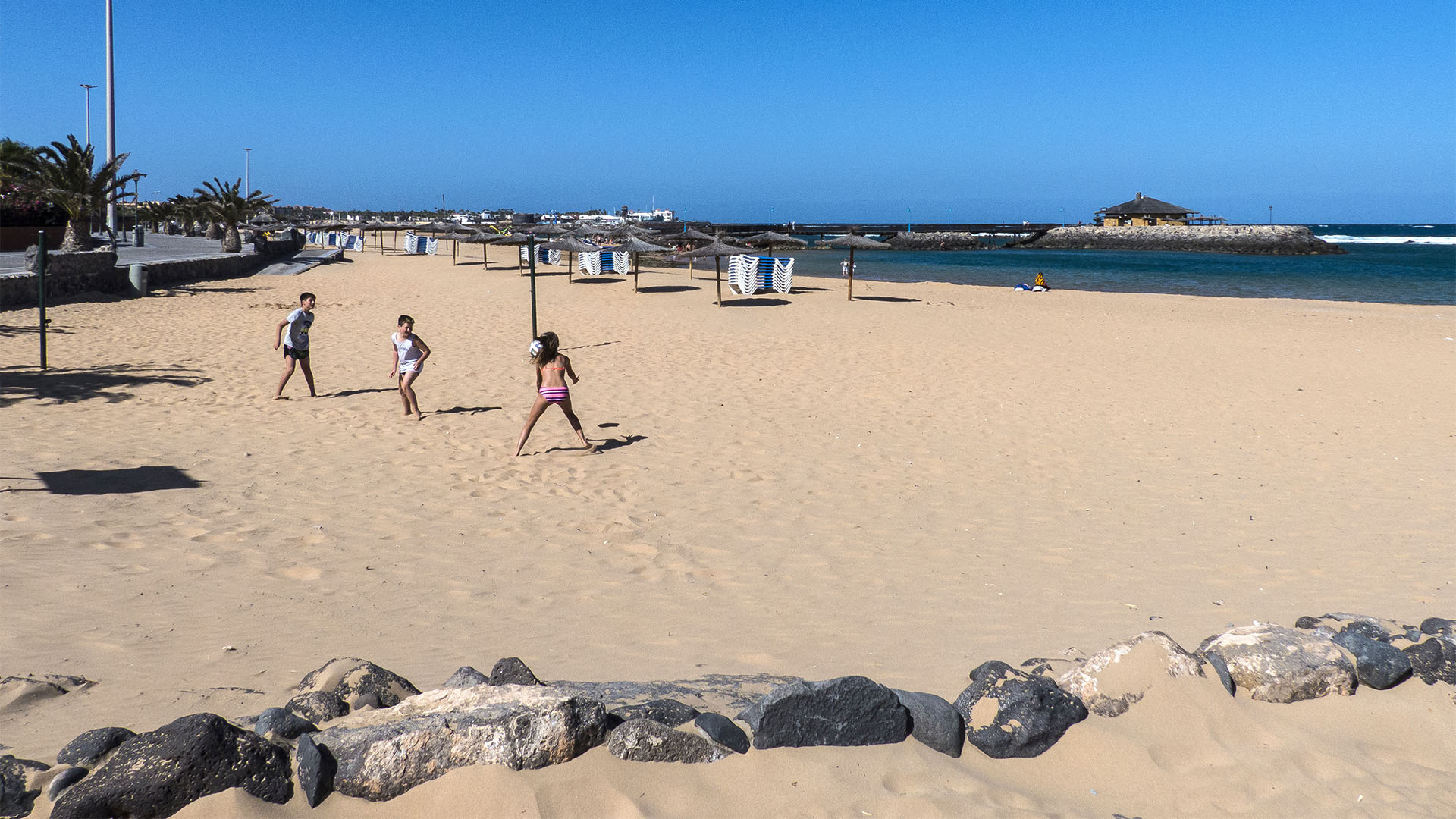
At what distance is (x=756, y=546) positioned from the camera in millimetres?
5461

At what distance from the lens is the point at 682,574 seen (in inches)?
196

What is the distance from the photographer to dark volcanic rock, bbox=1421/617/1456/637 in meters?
3.59

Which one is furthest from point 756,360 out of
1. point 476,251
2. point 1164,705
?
point 476,251

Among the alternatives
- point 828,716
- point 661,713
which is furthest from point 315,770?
point 828,716

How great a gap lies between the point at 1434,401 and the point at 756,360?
7727mm

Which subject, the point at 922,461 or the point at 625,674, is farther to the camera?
the point at 922,461

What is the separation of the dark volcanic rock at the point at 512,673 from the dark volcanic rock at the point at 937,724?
1.22 m

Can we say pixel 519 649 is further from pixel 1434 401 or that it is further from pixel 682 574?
pixel 1434 401

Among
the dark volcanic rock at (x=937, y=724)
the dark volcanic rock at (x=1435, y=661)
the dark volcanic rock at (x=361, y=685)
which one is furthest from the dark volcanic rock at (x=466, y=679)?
the dark volcanic rock at (x=1435, y=661)

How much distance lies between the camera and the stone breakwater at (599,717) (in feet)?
7.75

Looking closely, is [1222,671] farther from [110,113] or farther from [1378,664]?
[110,113]

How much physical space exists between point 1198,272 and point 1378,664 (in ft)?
154

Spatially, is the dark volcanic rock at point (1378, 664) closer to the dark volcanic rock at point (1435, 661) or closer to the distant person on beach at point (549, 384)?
the dark volcanic rock at point (1435, 661)

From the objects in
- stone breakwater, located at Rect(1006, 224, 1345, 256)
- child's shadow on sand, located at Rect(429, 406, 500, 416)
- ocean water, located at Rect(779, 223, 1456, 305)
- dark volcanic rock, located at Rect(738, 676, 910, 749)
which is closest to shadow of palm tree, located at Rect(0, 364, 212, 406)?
child's shadow on sand, located at Rect(429, 406, 500, 416)
